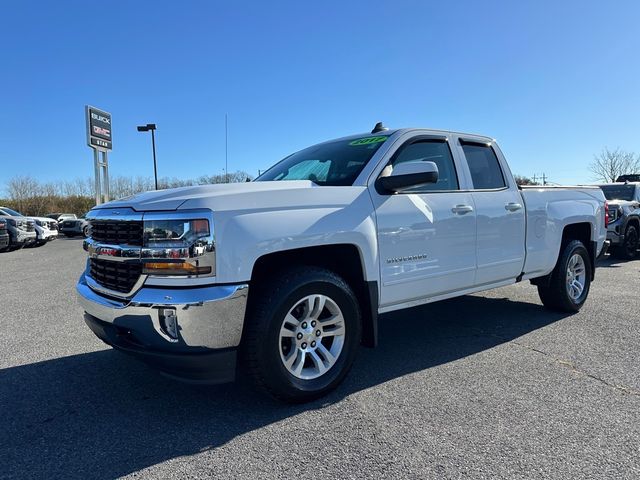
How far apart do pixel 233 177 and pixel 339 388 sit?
22.8ft

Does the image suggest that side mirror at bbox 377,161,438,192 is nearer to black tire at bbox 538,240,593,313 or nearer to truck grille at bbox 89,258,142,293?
truck grille at bbox 89,258,142,293

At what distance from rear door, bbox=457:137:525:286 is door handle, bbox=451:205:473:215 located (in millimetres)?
136

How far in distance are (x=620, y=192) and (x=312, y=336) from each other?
12473 millimetres

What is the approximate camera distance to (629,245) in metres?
11.2

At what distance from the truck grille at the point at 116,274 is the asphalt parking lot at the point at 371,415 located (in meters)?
0.85


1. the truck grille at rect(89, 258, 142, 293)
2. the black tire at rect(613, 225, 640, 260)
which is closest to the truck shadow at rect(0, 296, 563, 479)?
the truck grille at rect(89, 258, 142, 293)

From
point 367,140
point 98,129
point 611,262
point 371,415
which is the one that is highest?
point 98,129

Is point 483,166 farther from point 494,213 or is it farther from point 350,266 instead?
point 350,266

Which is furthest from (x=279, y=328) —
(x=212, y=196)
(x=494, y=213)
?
(x=494, y=213)

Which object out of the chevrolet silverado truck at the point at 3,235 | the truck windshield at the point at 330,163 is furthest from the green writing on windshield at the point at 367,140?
the chevrolet silverado truck at the point at 3,235

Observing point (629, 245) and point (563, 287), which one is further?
point (629, 245)

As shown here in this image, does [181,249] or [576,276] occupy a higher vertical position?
[181,249]

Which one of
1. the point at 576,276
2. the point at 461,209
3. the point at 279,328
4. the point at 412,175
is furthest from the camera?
the point at 576,276

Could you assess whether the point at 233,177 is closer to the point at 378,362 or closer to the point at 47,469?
the point at 378,362
